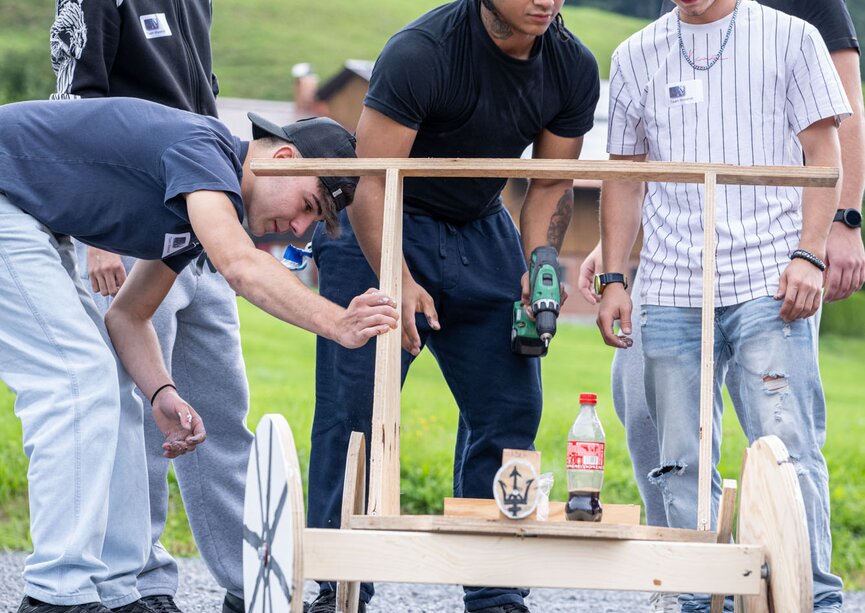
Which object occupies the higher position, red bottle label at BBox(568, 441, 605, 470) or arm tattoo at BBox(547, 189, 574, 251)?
arm tattoo at BBox(547, 189, 574, 251)

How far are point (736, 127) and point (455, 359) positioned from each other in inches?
47.1

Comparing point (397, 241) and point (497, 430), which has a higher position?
point (397, 241)

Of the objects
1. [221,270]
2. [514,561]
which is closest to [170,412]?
[221,270]

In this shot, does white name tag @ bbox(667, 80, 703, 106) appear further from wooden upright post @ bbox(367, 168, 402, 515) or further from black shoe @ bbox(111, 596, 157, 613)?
black shoe @ bbox(111, 596, 157, 613)

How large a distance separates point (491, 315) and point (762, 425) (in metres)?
0.97

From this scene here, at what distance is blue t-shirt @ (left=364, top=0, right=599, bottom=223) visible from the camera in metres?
3.61

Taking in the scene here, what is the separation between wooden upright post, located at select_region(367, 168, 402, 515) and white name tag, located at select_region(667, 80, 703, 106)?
3.25ft

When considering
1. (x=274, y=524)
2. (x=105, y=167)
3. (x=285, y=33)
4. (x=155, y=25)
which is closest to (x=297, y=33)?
(x=285, y=33)

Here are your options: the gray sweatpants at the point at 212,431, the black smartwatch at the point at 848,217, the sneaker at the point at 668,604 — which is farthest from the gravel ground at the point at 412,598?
the black smartwatch at the point at 848,217

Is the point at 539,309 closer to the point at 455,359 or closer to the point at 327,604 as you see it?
the point at 455,359

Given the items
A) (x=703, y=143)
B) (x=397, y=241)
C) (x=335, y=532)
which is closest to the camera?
(x=335, y=532)

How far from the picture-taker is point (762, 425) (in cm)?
347

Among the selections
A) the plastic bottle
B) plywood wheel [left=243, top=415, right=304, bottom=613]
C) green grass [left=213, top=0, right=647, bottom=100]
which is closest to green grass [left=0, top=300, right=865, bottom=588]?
plywood wheel [left=243, top=415, right=304, bottom=613]

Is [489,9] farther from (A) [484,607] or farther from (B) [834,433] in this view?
(B) [834,433]
